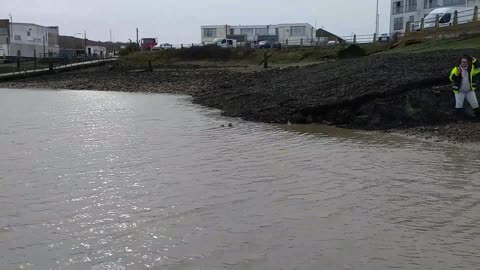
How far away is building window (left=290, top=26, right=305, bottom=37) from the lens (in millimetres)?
76188

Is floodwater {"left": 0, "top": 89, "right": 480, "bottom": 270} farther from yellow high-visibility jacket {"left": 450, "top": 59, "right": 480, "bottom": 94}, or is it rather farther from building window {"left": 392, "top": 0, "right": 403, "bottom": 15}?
building window {"left": 392, "top": 0, "right": 403, "bottom": 15}

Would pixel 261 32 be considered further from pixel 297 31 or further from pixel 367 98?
pixel 367 98

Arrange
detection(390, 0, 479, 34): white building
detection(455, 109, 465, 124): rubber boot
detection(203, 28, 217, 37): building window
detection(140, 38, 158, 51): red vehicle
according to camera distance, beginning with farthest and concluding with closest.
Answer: detection(203, 28, 217, 37): building window → detection(140, 38, 158, 51): red vehicle → detection(390, 0, 479, 34): white building → detection(455, 109, 465, 124): rubber boot

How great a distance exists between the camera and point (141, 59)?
59469 millimetres

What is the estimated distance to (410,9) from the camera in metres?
65.9

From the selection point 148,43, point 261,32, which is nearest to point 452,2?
point 261,32

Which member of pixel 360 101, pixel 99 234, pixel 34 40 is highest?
pixel 34 40

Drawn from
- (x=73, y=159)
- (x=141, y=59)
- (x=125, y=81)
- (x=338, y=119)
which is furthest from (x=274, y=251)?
(x=141, y=59)

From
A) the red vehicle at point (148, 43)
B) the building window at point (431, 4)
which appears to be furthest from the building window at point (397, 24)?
the red vehicle at point (148, 43)

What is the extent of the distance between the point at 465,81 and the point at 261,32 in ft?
225

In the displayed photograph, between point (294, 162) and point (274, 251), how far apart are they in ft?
16.2

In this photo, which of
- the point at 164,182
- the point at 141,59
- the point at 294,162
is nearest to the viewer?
the point at 164,182

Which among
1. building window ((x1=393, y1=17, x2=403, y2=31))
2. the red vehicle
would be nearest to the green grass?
building window ((x1=393, y1=17, x2=403, y2=31))

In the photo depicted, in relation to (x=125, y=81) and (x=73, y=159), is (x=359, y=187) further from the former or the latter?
(x=125, y=81)
